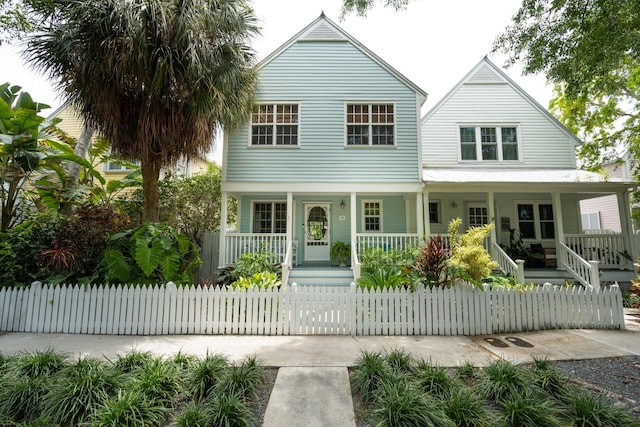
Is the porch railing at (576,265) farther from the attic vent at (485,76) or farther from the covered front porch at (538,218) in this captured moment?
the attic vent at (485,76)

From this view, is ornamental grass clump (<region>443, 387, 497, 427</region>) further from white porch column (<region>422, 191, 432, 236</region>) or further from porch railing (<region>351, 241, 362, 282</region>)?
white porch column (<region>422, 191, 432, 236</region>)

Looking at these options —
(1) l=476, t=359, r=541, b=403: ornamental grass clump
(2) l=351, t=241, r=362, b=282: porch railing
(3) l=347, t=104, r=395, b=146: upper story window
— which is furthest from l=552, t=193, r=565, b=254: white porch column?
(1) l=476, t=359, r=541, b=403: ornamental grass clump

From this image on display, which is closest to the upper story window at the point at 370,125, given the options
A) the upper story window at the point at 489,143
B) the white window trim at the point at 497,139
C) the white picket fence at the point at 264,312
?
the white window trim at the point at 497,139

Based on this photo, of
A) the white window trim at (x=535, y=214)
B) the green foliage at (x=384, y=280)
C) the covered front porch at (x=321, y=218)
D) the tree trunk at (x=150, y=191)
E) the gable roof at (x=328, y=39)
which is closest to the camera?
the green foliage at (x=384, y=280)

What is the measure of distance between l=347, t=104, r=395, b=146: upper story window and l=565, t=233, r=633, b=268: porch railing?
7.18 meters

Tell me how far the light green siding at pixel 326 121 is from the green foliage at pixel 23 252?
192 inches

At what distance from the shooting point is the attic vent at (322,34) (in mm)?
10406

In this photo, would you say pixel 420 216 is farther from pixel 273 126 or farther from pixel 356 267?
pixel 273 126

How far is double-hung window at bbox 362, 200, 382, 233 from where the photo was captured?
1120 centimetres

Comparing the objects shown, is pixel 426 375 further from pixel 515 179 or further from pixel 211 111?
pixel 515 179

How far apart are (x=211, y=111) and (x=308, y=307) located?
5.50 metres

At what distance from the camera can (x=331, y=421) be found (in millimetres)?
2871

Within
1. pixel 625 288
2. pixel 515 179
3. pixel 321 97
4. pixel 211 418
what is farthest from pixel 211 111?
pixel 625 288

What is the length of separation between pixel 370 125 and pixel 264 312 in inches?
293
